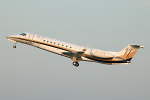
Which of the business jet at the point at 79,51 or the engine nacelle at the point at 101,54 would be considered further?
the business jet at the point at 79,51

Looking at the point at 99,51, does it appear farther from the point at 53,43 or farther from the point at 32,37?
the point at 32,37

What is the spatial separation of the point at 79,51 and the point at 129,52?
655 cm

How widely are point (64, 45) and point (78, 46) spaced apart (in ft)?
6.16

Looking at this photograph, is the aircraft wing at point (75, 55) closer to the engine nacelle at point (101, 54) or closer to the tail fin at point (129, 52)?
the engine nacelle at point (101, 54)

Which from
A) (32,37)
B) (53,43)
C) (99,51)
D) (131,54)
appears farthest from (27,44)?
(131,54)

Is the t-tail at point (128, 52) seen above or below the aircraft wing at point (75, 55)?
above

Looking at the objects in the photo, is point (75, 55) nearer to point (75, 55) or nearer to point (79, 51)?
point (75, 55)

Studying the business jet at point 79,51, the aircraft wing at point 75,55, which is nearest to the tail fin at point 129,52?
the business jet at point 79,51

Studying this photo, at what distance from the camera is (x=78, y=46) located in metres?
43.3

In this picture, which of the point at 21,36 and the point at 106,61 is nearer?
the point at 106,61

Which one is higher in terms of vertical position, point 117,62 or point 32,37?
point 32,37

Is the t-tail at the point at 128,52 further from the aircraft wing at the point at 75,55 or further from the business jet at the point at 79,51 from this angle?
the aircraft wing at the point at 75,55

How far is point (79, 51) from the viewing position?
4100 centimetres

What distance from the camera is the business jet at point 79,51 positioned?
41625 mm
